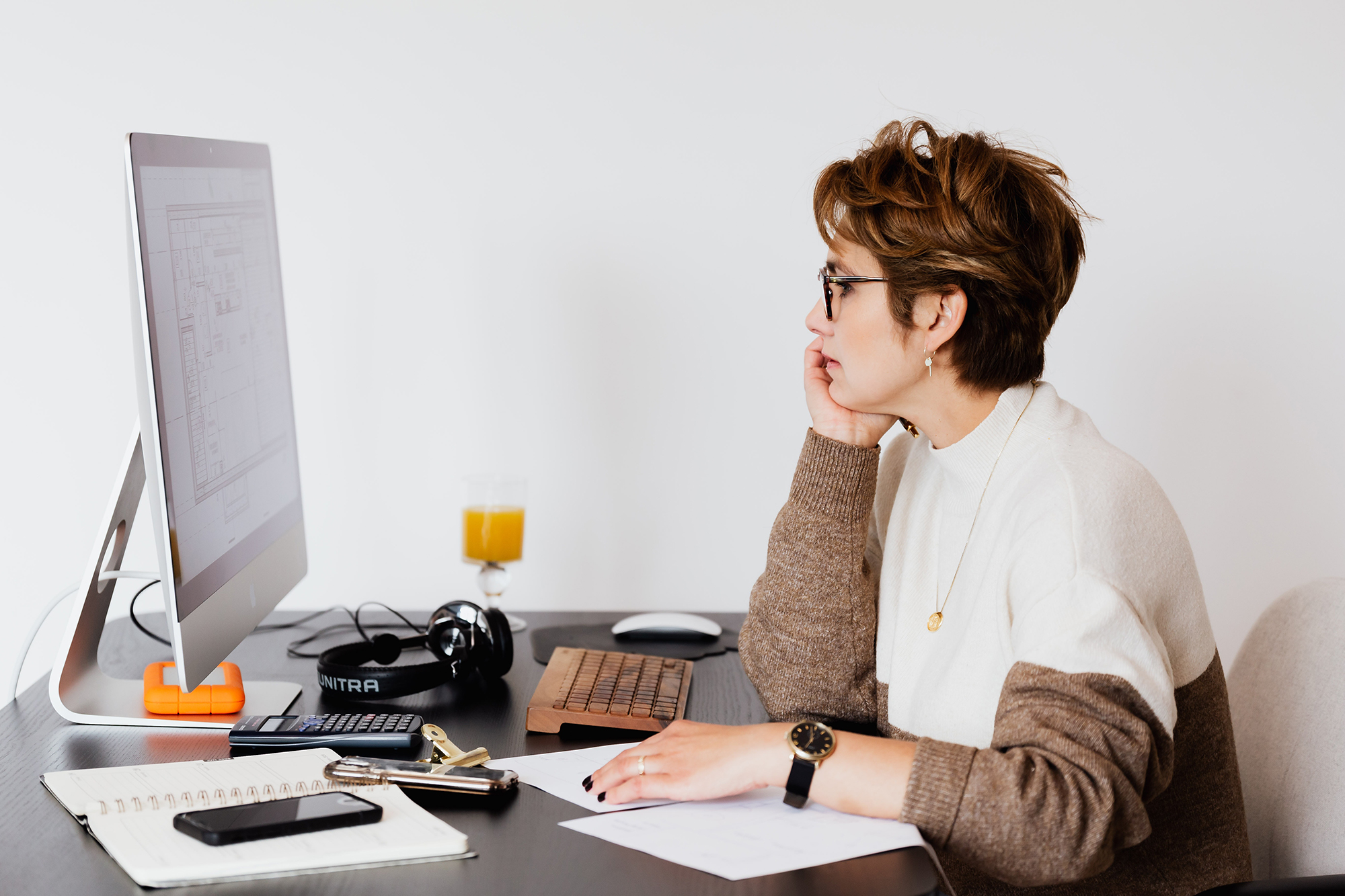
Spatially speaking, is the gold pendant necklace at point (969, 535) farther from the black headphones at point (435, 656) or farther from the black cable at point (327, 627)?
the black cable at point (327, 627)

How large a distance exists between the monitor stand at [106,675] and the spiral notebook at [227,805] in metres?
0.17

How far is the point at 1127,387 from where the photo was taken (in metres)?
2.04

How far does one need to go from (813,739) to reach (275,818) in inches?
17.5

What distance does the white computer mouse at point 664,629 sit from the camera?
5.29 ft

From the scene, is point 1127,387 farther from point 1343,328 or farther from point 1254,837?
point 1254,837

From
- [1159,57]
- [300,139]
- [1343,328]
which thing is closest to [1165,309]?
[1343,328]

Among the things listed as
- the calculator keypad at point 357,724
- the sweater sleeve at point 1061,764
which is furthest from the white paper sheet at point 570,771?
the sweater sleeve at point 1061,764

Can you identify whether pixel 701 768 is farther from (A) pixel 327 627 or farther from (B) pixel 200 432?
(A) pixel 327 627

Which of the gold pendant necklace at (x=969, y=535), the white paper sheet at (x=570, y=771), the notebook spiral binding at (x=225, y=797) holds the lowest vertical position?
the white paper sheet at (x=570, y=771)

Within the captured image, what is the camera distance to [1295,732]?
48.6 inches

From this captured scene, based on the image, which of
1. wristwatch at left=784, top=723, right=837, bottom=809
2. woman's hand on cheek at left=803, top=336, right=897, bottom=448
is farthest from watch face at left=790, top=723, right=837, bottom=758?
woman's hand on cheek at left=803, top=336, right=897, bottom=448

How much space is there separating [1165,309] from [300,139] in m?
1.63

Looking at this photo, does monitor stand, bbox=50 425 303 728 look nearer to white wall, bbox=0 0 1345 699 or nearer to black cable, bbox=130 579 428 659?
black cable, bbox=130 579 428 659

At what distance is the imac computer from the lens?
1.01 m
